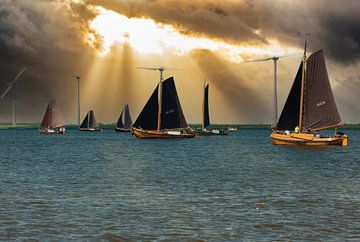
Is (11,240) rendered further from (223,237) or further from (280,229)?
(280,229)

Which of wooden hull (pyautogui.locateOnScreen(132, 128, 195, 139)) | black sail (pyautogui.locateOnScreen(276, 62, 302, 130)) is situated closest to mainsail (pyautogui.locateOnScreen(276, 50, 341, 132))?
black sail (pyautogui.locateOnScreen(276, 62, 302, 130))

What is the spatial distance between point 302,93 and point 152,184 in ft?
190

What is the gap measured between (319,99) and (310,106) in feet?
6.64

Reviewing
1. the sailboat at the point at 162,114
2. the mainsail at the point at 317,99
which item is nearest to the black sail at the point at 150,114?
the sailboat at the point at 162,114

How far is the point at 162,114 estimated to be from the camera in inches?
5084

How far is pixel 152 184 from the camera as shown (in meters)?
42.0

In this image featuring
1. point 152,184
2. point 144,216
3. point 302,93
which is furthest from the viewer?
point 302,93

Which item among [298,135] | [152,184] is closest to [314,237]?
[152,184]

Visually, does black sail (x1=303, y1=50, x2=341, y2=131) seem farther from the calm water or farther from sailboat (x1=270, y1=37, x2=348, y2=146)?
the calm water

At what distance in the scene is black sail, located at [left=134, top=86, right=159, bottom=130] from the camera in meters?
127

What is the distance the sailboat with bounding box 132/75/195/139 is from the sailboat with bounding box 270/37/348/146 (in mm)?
36277

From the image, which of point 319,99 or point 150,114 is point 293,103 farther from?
point 150,114

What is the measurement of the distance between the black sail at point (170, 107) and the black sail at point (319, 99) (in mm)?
41565

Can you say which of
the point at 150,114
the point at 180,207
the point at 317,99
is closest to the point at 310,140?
the point at 317,99
